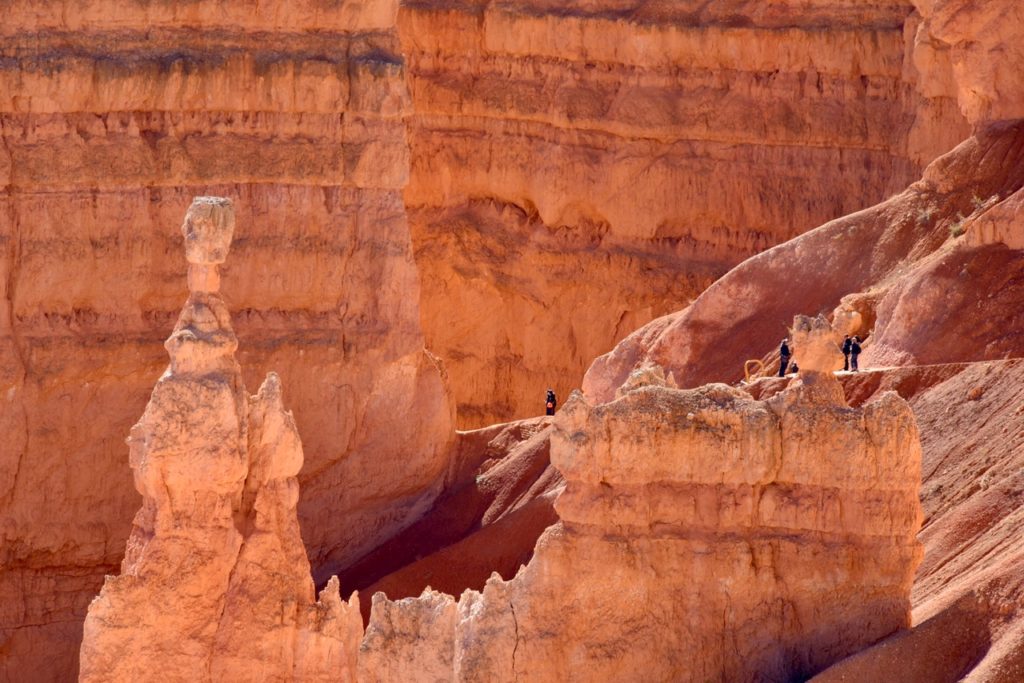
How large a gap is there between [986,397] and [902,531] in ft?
29.8

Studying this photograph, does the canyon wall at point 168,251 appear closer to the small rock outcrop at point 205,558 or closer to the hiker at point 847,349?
the small rock outcrop at point 205,558

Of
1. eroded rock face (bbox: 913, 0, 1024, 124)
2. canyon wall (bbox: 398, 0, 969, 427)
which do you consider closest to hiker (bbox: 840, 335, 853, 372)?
eroded rock face (bbox: 913, 0, 1024, 124)

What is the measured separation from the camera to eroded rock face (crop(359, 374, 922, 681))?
26.3 metres

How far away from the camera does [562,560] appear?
2670 cm

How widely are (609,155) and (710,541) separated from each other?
25944 mm

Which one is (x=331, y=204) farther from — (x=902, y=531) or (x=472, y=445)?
(x=902, y=531)

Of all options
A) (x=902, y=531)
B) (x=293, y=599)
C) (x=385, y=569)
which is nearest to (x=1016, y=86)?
(x=385, y=569)

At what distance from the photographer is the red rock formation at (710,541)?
2627 centimetres

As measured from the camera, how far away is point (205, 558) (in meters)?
33.3

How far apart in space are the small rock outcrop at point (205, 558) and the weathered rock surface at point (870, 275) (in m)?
8.61

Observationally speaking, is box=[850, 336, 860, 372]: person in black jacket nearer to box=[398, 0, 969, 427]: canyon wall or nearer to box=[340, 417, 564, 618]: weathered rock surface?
box=[340, 417, 564, 618]: weathered rock surface

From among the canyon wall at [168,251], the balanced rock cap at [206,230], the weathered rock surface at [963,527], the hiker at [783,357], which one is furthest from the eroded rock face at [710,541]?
the canyon wall at [168,251]

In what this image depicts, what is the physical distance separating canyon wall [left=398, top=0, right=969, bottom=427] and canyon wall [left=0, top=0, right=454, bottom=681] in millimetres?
11028

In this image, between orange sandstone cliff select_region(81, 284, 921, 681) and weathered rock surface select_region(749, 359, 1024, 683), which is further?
orange sandstone cliff select_region(81, 284, 921, 681)
